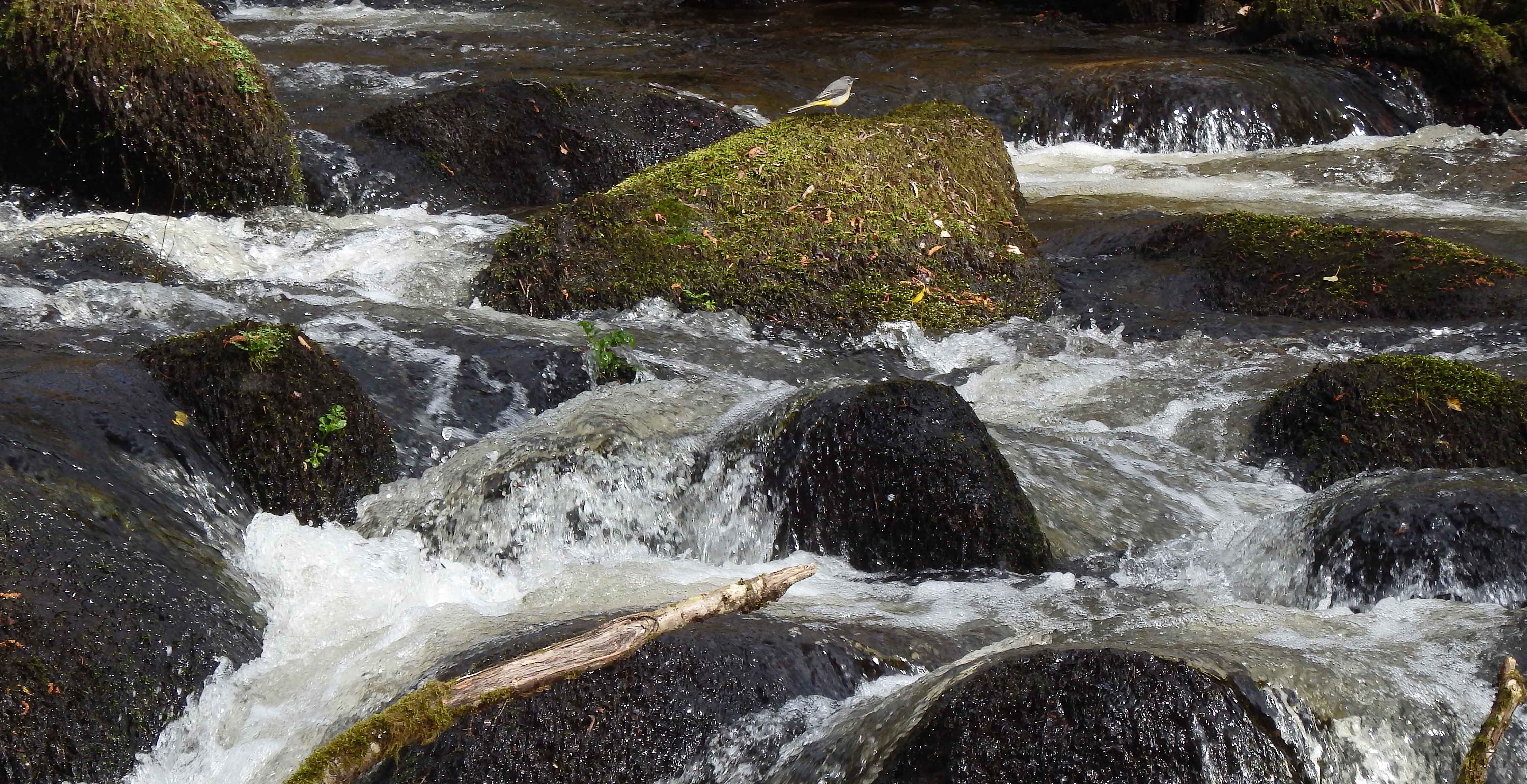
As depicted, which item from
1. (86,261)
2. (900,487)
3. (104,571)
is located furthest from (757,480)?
(86,261)

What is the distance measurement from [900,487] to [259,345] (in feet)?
8.24

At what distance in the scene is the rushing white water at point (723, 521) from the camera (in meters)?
3.39

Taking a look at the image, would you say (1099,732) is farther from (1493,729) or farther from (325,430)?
(325,430)

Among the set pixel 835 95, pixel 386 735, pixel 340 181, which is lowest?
pixel 386 735

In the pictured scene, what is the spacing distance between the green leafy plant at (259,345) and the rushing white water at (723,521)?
62 centimetres

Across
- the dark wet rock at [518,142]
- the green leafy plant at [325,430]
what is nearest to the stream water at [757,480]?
the green leafy plant at [325,430]

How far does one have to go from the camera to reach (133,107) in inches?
295

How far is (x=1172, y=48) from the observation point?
13961 mm

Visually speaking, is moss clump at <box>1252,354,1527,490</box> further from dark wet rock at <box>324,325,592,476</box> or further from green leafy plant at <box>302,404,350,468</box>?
green leafy plant at <box>302,404,350,468</box>

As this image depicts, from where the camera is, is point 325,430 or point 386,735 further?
point 325,430

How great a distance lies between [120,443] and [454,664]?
1727 mm

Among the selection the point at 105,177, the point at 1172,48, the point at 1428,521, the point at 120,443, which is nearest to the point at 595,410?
the point at 120,443

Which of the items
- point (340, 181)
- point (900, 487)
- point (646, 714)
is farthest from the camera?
point (340, 181)

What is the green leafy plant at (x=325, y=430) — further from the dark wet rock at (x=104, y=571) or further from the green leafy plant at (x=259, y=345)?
the dark wet rock at (x=104, y=571)
